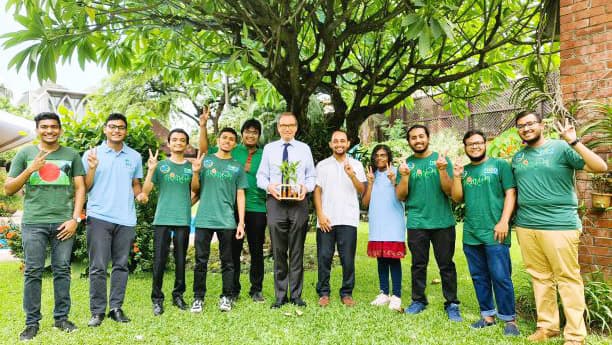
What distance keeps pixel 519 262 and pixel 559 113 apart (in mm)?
3673

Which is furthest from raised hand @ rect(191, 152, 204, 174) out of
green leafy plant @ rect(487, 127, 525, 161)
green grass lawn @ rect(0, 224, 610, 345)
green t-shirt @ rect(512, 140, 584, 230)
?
green leafy plant @ rect(487, 127, 525, 161)

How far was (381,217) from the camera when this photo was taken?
414 centimetres

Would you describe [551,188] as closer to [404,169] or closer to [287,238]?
[404,169]

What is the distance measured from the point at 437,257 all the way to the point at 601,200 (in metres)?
1.32

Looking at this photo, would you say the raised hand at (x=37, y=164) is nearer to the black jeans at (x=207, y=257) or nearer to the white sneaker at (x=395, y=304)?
the black jeans at (x=207, y=257)

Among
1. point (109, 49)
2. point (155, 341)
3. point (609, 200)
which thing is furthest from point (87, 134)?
point (609, 200)

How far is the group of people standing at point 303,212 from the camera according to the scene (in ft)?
10.3

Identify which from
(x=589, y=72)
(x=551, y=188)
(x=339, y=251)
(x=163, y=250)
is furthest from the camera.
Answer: (x=339, y=251)

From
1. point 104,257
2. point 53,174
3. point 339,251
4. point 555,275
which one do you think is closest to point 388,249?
point 339,251

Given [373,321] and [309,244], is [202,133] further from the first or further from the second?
[309,244]

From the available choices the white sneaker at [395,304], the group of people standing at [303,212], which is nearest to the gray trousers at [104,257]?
the group of people standing at [303,212]

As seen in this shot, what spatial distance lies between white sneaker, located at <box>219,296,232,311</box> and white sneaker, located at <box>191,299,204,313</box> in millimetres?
177

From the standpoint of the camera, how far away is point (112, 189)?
3635mm

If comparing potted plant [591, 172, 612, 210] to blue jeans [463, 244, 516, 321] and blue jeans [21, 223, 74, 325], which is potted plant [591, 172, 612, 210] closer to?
blue jeans [463, 244, 516, 321]
